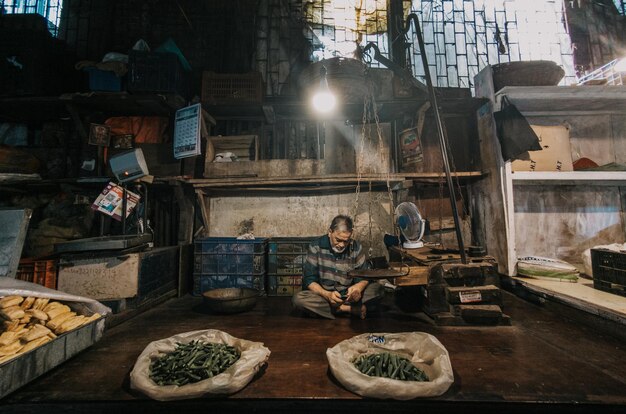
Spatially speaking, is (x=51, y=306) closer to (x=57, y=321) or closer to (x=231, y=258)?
(x=57, y=321)

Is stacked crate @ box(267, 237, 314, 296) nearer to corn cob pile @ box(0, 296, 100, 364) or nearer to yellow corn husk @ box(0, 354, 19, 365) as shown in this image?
corn cob pile @ box(0, 296, 100, 364)

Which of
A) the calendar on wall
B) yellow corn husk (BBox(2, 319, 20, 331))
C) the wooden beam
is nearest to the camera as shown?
yellow corn husk (BBox(2, 319, 20, 331))

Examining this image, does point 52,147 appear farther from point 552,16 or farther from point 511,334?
point 552,16

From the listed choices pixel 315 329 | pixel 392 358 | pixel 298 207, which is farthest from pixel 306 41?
pixel 392 358

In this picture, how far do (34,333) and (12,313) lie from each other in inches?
14.4

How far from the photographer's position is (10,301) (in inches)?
97.7

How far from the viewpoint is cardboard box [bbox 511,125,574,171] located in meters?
4.52

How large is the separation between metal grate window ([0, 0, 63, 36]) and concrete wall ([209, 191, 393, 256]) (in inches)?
230

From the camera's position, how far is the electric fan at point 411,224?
12.6 ft

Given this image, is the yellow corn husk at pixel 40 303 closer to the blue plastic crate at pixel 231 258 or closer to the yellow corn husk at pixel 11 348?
the yellow corn husk at pixel 11 348

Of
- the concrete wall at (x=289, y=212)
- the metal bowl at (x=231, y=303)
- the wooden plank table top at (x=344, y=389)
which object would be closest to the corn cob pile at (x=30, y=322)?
the wooden plank table top at (x=344, y=389)

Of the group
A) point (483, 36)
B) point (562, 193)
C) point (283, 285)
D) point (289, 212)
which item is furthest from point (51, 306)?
point (483, 36)

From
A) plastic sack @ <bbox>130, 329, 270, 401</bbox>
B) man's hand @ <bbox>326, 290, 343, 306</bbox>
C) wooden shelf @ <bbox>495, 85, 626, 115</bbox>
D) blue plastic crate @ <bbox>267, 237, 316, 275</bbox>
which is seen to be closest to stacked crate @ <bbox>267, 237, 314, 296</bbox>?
blue plastic crate @ <bbox>267, 237, 316, 275</bbox>

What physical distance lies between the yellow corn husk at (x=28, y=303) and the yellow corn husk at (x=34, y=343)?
52 centimetres
